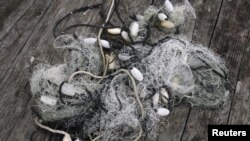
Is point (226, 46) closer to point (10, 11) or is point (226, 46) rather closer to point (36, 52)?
point (36, 52)

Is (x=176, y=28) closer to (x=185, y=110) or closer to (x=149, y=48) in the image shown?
(x=149, y=48)

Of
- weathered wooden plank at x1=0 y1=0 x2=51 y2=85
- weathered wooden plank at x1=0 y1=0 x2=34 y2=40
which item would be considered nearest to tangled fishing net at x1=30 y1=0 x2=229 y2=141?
weathered wooden plank at x1=0 y1=0 x2=51 y2=85

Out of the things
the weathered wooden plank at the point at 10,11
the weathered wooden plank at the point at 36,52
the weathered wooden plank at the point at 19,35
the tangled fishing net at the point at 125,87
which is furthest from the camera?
the weathered wooden plank at the point at 10,11

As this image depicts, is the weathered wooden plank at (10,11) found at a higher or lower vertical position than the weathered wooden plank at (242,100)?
higher

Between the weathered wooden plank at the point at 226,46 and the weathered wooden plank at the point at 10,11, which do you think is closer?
the weathered wooden plank at the point at 226,46

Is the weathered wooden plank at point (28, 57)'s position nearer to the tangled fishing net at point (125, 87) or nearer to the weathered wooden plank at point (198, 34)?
the tangled fishing net at point (125, 87)

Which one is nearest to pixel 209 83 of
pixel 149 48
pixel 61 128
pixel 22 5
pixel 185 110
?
pixel 185 110

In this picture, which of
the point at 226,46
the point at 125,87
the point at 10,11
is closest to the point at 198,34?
the point at 226,46

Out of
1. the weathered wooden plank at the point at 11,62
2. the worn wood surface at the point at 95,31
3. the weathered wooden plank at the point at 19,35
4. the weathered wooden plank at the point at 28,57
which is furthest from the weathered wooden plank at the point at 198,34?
the weathered wooden plank at the point at 19,35

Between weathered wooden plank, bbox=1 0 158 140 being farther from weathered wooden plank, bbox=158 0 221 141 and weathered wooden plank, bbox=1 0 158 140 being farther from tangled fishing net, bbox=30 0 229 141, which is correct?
weathered wooden plank, bbox=158 0 221 141
